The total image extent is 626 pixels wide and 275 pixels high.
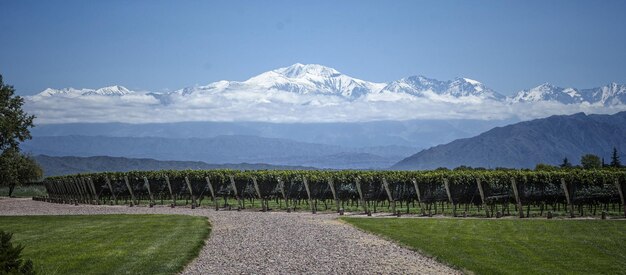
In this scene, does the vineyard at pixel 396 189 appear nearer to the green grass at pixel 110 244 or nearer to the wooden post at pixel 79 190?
the wooden post at pixel 79 190

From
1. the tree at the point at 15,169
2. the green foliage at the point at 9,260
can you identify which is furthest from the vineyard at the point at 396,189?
the green foliage at the point at 9,260

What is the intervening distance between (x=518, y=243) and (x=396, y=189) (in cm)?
2581

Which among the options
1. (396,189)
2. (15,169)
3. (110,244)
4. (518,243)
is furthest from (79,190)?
(518,243)

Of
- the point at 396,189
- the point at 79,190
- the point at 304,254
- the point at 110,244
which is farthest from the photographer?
the point at 79,190

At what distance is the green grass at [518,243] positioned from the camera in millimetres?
19969

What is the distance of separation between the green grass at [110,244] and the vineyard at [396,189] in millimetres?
16679

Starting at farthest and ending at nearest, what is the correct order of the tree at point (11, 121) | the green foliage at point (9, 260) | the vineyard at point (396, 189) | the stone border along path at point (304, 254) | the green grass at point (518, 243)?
the tree at point (11, 121) < the vineyard at point (396, 189) < the green grass at point (518, 243) < the stone border along path at point (304, 254) < the green foliage at point (9, 260)

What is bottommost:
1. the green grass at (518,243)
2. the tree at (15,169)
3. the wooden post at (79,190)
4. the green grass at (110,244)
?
Result: the green grass at (110,244)

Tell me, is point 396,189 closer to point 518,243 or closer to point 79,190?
point 518,243

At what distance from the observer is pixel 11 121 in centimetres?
5984

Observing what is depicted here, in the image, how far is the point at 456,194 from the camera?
Answer: 46750 mm

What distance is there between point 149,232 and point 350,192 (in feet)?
81.7

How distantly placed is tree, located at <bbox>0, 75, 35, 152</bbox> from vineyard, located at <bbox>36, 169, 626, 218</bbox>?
714 cm

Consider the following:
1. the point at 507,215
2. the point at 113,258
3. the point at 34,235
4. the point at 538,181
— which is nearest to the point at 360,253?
the point at 113,258
